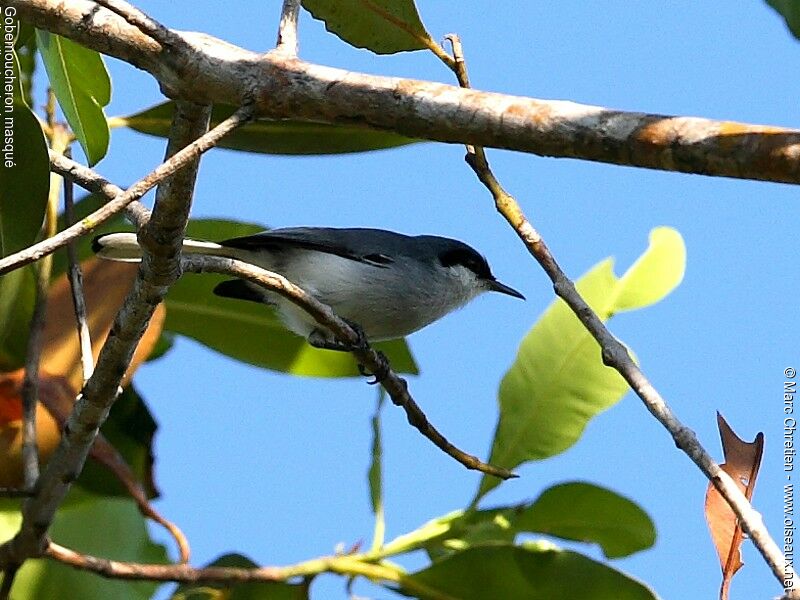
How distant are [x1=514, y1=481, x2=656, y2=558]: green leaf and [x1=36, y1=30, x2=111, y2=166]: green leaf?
1.61 meters

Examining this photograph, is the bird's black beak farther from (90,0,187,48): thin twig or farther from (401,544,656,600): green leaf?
(90,0,187,48): thin twig

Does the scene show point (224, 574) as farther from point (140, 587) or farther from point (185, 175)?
point (185, 175)

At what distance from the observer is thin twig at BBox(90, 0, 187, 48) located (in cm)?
170

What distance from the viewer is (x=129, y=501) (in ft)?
10.6

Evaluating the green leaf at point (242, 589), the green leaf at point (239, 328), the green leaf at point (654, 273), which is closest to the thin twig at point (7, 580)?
the green leaf at point (242, 589)

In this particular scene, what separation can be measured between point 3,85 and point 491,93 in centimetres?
160

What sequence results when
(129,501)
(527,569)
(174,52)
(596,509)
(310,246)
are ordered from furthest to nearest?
(310,246) < (596,509) < (129,501) < (527,569) < (174,52)

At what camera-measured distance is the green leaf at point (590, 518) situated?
3439 millimetres

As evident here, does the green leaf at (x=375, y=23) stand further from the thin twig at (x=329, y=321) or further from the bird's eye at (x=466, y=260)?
the bird's eye at (x=466, y=260)

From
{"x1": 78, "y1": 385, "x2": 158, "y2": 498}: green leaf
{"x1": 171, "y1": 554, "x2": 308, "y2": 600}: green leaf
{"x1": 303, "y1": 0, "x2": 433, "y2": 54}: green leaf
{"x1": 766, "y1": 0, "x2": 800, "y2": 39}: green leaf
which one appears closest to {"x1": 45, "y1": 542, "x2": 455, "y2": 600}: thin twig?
{"x1": 171, "y1": 554, "x2": 308, "y2": 600}: green leaf

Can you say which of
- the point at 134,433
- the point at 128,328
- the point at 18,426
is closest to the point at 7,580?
→ the point at 18,426

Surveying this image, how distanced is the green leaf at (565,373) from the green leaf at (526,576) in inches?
13.3

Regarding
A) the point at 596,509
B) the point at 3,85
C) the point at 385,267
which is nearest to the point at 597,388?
the point at 596,509

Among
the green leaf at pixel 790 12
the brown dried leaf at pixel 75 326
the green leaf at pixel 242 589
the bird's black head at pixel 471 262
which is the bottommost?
the green leaf at pixel 242 589
